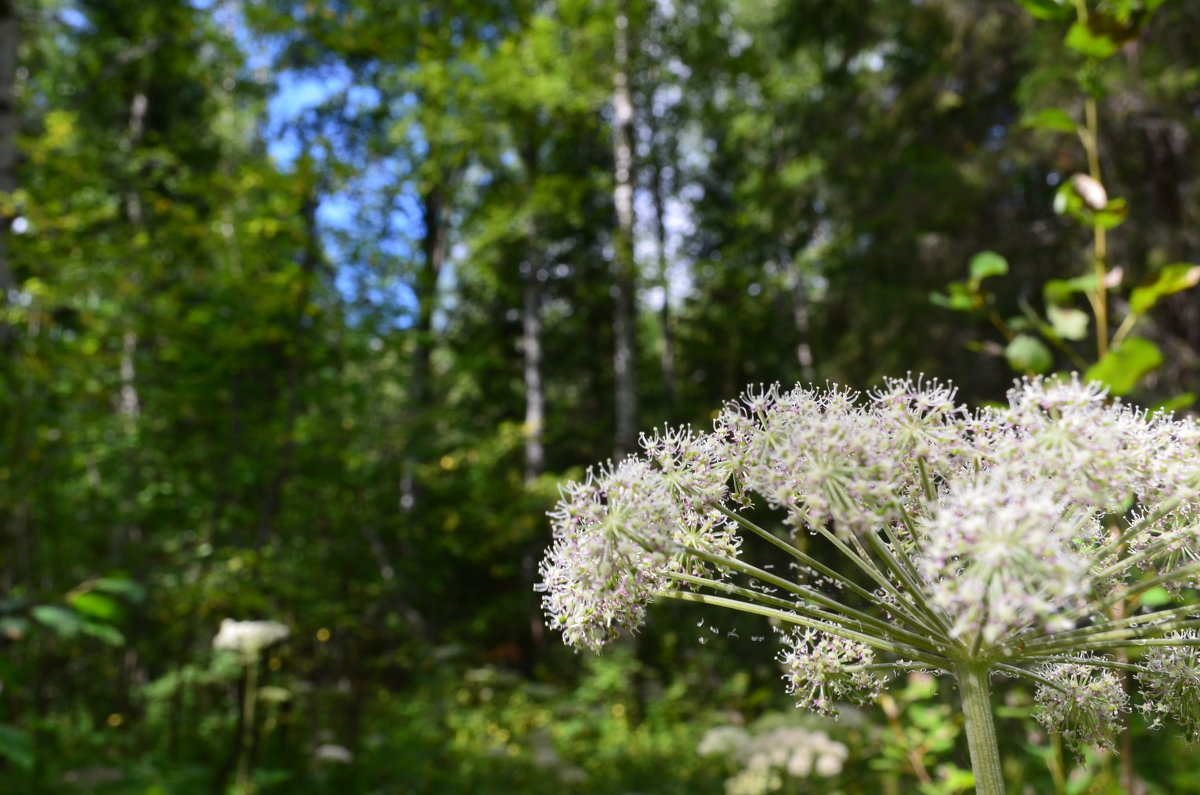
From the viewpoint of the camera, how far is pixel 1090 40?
6.35ft

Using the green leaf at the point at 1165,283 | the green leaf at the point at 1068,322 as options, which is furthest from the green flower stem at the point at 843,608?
the green leaf at the point at 1165,283

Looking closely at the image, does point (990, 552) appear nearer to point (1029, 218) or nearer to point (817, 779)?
point (817, 779)

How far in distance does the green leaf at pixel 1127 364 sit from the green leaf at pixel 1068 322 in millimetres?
434

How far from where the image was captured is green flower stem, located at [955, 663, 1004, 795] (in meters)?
0.69

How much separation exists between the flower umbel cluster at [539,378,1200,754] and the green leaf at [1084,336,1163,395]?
0.55 metres

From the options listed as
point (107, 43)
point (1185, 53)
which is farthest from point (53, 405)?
point (107, 43)

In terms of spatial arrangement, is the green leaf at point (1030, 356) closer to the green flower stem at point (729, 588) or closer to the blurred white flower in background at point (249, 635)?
the green flower stem at point (729, 588)

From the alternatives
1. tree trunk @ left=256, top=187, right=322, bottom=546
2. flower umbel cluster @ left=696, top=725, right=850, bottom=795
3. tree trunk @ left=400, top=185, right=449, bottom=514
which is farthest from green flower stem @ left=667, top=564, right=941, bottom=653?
tree trunk @ left=400, top=185, right=449, bottom=514

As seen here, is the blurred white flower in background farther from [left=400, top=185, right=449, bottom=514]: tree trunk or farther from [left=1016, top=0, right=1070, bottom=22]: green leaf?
[left=1016, top=0, right=1070, bottom=22]: green leaf

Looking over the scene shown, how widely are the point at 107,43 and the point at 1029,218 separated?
54.8 feet

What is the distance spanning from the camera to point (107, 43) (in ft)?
51.1

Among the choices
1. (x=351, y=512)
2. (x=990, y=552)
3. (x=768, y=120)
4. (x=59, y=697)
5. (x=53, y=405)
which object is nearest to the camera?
(x=990, y=552)

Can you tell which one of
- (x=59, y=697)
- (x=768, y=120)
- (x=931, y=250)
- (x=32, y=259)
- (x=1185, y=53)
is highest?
(x=768, y=120)

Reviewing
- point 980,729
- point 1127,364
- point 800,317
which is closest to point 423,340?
point 1127,364
